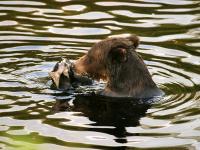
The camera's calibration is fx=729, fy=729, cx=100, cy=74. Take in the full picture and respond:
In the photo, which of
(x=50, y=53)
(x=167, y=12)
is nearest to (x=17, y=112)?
(x=50, y=53)

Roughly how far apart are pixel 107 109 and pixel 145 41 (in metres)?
3.97

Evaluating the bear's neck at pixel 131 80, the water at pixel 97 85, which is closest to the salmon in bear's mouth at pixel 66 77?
the water at pixel 97 85

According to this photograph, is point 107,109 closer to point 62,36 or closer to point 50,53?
point 50,53

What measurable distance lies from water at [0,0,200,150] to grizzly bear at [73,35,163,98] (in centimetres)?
34

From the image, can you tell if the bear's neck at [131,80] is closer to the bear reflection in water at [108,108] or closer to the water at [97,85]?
the bear reflection in water at [108,108]

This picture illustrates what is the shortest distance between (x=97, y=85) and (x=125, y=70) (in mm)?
858

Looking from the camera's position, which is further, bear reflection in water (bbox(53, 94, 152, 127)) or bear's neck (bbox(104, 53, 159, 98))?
bear's neck (bbox(104, 53, 159, 98))

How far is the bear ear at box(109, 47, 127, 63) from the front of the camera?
1159 cm

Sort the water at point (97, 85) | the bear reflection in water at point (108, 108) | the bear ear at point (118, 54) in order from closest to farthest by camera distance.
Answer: the water at point (97, 85)
the bear reflection in water at point (108, 108)
the bear ear at point (118, 54)

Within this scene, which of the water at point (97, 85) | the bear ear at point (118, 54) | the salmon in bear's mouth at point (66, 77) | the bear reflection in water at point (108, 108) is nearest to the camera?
the water at point (97, 85)

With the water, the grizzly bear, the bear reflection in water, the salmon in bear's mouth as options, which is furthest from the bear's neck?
the salmon in bear's mouth

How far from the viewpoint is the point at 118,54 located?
11.7m

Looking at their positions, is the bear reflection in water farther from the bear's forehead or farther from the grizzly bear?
the bear's forehead

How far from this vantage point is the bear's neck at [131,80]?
11.8m
